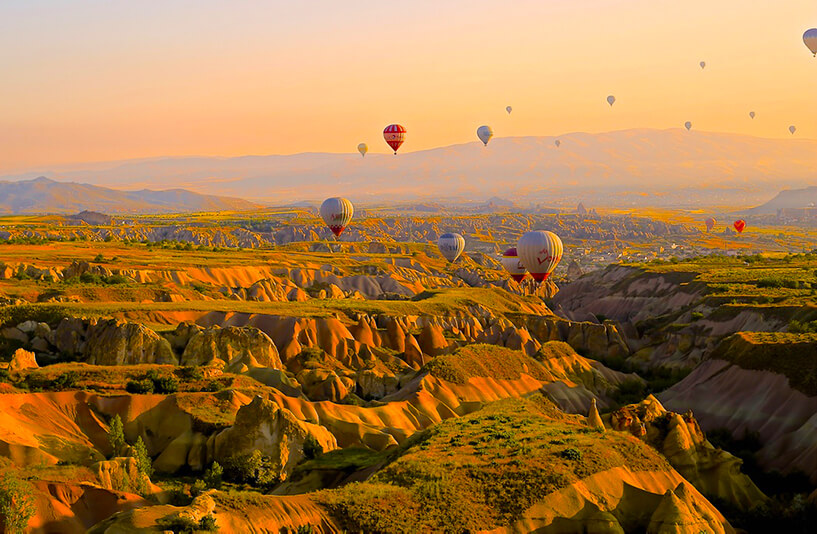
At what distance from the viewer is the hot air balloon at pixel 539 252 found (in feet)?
348

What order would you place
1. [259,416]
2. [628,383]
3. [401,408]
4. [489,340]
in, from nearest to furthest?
[259,416], [401,408], [628,383], [489,340]

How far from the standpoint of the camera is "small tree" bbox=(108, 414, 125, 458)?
48156 mm

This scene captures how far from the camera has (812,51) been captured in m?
132

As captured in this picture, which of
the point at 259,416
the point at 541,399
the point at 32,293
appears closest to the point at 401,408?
the point at 541,399

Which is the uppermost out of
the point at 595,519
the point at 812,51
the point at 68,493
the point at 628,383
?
the point at 812,51

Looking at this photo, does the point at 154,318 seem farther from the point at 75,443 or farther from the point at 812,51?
the point at 812,51

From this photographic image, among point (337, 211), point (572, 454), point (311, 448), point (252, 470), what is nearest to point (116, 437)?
point (252, 470)

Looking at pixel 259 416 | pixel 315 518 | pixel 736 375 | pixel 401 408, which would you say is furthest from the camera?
pixel 736 375

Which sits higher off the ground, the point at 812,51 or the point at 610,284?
the point at 812,51

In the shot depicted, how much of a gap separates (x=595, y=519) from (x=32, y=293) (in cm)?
7042

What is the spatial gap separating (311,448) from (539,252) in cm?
6170

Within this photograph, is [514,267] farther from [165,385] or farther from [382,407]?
[165,385]

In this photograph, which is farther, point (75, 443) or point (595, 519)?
point (75, 443)

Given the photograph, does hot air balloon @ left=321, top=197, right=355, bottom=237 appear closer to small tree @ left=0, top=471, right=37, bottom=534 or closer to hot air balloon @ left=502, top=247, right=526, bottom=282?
hot air balloon @ left=502, top=247, right=526, bottom=282
